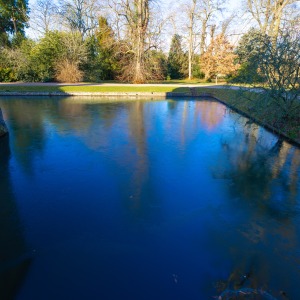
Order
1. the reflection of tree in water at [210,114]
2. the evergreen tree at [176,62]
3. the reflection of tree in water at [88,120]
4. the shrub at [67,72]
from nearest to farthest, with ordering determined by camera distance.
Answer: the reflection of tree in water at [88,120], the reflection of tree in water at [210,114], the shrub at [67,72], the evergreen tree at [176,62]

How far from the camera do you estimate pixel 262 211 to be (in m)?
3.53

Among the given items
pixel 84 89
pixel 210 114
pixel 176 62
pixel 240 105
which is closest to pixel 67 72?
pixel 84 89

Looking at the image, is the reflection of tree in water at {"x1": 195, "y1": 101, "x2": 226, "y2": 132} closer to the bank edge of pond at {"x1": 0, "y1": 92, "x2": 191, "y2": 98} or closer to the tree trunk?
the bank edge of pond at {"x1": 0, "y1": 92, "x2": 191, "y2": 98}

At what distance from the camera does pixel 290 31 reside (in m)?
7.18

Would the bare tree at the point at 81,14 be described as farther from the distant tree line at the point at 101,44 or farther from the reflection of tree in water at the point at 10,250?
the reflection of tree in water at the point at 10,250

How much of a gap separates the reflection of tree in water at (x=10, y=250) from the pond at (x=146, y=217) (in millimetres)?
12

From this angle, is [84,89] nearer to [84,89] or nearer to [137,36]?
[84,89]

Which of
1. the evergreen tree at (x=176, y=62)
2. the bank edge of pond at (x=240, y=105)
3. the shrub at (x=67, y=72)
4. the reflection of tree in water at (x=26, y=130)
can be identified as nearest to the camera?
the reflection of tree in water at (x=26, y=130)

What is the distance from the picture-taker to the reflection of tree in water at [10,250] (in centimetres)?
234

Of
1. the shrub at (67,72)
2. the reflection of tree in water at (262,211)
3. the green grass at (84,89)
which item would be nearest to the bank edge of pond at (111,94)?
the green grass at (84,89)

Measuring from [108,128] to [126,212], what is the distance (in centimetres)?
458

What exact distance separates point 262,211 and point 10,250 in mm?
3060

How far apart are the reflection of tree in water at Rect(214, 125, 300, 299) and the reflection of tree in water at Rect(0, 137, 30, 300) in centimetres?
186

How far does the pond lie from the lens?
2.39 m
